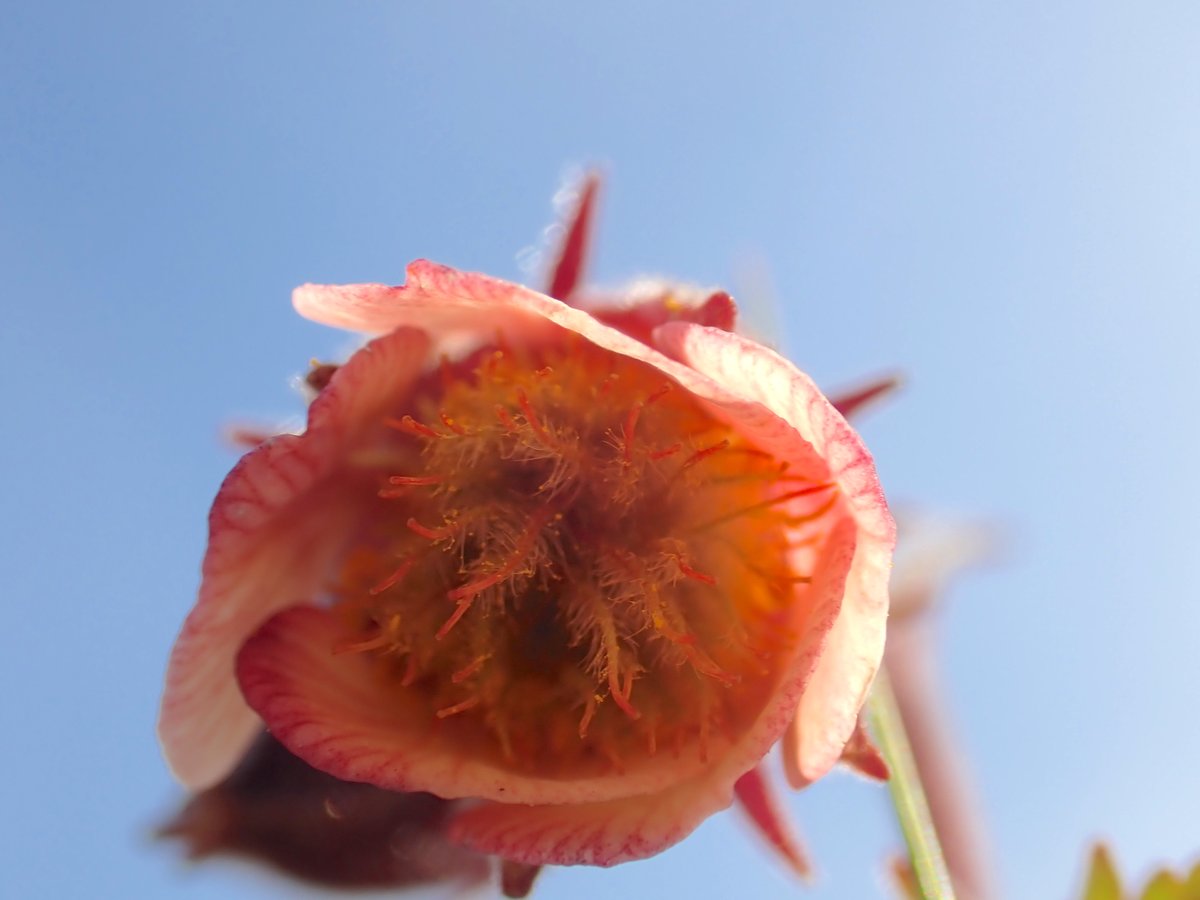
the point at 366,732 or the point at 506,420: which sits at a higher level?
the point at 506,420

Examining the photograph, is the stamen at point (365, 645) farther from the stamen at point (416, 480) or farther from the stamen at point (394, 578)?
the stamen at point (416, 480)

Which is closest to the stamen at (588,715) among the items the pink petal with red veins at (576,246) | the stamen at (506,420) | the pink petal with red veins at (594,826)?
the pink petal with red veins at (594,826)

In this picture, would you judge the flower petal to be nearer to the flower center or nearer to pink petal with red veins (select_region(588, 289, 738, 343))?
the flower center

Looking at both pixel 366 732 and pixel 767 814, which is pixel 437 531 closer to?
Result: pixel 366 732

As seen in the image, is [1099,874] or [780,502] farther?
[1099,874]

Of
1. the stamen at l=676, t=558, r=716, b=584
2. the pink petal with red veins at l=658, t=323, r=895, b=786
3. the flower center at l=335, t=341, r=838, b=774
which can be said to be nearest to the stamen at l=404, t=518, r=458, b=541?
the flower center at l=335, t=341, r=838, b=774

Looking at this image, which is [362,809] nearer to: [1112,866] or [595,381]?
[595,381]

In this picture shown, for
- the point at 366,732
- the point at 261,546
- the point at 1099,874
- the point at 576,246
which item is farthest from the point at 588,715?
the point at 1099,874
